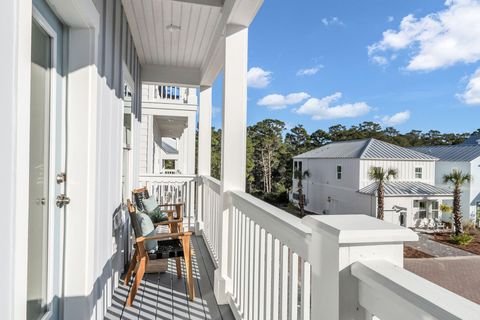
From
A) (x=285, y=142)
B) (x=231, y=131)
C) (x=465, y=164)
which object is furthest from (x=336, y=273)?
(x=285, y=142)

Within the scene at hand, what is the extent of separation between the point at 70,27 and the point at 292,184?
6704mm

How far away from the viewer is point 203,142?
4.72m

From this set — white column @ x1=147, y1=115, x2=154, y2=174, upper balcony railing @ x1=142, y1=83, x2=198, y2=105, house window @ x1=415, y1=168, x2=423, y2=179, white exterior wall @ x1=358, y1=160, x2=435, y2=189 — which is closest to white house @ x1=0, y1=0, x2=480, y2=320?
white column @ x1=147, y1=115, x2=154, y2=174

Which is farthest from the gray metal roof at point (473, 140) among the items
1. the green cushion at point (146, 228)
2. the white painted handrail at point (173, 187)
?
the green cushion at point (146, 228)

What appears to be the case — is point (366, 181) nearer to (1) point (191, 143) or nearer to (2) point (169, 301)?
(1) point (191, 143)

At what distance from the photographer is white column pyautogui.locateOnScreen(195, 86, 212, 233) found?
4.55 m

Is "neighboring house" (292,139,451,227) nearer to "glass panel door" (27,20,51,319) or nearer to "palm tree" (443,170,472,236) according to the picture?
"palm tree" (443,170,472,236)

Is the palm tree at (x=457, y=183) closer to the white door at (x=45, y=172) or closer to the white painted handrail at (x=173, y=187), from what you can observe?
the white painted handrail at (x=173, y=187)

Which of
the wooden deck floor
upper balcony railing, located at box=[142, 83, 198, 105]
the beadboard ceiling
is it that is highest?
upper balcony railing, located at box=[142, 83, 198, 105]

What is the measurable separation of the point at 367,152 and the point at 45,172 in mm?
5943

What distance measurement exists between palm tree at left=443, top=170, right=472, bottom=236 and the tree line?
29.1 inches

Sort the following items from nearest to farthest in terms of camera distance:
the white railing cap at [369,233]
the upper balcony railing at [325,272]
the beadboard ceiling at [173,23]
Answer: the upper balcony railing at [325,272], the white railing cap at [369,233], the beadboard ceiling at [173,23]

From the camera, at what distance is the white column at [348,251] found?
2.58 ft

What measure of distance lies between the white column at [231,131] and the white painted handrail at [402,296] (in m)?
1.82
